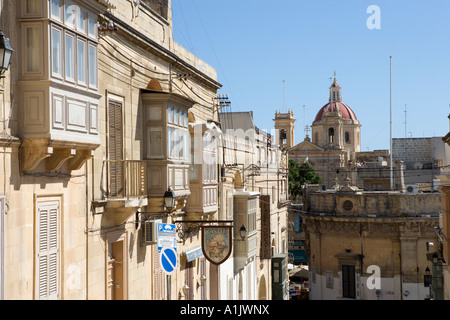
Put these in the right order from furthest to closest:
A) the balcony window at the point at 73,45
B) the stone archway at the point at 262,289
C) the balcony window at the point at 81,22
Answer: the stone archway at the point at 262,289 → the balcony window at the point at 81,22 → the balcony window at the point at 73,45

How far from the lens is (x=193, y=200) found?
673 inches

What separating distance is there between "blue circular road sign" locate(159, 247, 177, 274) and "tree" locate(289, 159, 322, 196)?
6290cm

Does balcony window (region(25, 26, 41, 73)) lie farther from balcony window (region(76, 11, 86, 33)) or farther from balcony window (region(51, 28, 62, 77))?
balcony window (region(76, 11, 86, 33))

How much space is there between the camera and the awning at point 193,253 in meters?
17.0

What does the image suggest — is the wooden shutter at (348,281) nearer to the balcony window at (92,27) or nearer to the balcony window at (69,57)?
the balcony window at (92,27)

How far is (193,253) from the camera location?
1752cm

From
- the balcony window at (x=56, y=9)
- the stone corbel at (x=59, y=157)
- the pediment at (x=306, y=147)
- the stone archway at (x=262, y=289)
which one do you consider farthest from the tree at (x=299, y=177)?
the balcony window at (x=56, y=9)

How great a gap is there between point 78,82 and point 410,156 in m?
73.0

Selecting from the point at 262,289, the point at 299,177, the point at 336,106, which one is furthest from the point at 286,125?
the point at 262,289

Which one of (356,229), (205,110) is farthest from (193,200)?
(356,229)

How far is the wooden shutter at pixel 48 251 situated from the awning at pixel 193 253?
24.1 feet

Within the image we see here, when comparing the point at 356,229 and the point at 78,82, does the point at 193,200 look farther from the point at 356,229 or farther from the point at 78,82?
the point at 356,229

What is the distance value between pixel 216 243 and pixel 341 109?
84.7 metres

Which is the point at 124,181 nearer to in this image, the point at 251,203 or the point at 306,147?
the point at 251,203
